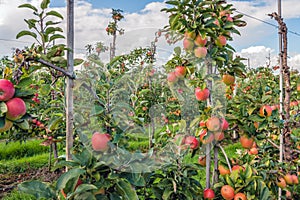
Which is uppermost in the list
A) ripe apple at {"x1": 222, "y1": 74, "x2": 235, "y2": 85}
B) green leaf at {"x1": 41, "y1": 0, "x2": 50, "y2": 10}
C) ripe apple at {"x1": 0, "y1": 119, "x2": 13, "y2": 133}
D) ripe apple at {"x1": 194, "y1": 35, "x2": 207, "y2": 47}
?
green leaf at {"x1": 41, "y1": 0, "x2": 50, "y2": 10}

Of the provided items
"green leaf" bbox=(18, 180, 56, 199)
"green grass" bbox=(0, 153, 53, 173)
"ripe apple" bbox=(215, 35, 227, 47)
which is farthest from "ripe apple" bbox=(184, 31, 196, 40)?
"green grass" bbox=(0, 153, 53, 173)

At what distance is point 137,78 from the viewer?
0.84 metres

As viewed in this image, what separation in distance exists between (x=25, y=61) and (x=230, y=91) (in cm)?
119

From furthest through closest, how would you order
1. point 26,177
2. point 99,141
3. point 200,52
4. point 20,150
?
point 20,150 → point 26,177 → point 200,52 → point 99,141

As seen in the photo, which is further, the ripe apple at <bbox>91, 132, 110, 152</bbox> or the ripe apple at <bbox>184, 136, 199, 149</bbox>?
the ripe apple at <bbox>184, 136, 199, 149</bbox>

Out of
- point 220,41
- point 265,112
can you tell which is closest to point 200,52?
point 220,41

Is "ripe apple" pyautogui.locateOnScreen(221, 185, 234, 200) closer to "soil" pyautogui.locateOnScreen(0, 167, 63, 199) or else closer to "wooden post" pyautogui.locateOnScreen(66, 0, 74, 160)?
"wooden post" pyautogui.locateOnScreen(66, 0, 74, 160)

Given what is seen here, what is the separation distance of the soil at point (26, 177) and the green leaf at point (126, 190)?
255 cm

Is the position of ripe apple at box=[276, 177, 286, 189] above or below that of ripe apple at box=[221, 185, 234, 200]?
below

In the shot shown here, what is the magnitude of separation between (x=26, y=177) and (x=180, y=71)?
9.77 feet

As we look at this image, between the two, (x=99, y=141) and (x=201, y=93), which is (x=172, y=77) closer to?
(x=201, y=93)

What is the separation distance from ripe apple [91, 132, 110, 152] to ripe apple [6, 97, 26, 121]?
0.62 ft

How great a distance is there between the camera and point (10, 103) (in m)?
0.67

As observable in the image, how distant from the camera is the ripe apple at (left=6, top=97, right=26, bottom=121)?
2.18ft
